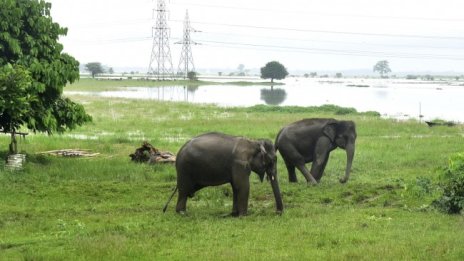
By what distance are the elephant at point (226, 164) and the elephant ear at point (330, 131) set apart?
552 cm

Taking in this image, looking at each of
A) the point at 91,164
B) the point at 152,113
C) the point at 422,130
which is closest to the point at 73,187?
the point at 91,164

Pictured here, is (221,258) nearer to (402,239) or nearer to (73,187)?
(402,239)

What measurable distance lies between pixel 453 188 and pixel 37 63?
12.8m

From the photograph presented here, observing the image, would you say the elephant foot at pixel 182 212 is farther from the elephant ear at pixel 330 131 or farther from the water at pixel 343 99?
the water at pixel 343 99

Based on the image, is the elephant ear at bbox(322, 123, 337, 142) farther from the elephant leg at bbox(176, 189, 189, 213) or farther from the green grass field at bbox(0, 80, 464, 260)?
the elephant leg at bbox(176, 189, 189, 213)

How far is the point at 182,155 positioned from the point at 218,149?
2.88 ft

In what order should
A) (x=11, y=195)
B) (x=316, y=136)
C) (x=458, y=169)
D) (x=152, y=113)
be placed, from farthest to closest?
(x=152, y=113) → (x=316, y=136) → (x=11, y=195) → (x=458, y=169)

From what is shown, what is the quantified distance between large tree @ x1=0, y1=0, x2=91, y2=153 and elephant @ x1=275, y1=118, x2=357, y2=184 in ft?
24.0

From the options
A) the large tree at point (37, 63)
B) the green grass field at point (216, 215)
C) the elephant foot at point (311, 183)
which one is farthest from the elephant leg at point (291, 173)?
the large tree at point (37, 63)

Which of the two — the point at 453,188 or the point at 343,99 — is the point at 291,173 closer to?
the point at 453,188

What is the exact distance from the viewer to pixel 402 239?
10.5 meters

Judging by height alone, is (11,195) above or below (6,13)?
below

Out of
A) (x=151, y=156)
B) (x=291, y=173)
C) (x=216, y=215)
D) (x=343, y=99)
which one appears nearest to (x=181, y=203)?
(x=216, y=215)

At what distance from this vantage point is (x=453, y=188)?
13359 millimetres
